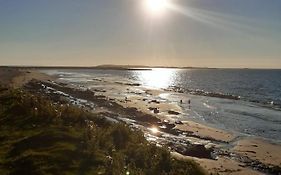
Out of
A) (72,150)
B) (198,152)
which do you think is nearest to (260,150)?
(198,152)

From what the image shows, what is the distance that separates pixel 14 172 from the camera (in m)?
11.2

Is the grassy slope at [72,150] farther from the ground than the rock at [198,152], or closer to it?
farther from the ground

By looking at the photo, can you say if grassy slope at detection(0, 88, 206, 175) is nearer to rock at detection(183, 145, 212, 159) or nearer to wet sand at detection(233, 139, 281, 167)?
rock at detection(183, 145, 212, 159)

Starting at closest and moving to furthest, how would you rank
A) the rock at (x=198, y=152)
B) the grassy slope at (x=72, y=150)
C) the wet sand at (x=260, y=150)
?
the grassy slope at (x=72, y=150)
the rock at (x=198, y=152)
the wet sand at (x=260, y=150)

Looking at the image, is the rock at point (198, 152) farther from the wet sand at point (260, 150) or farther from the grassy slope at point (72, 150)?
the grassy slope at point (72, 150)

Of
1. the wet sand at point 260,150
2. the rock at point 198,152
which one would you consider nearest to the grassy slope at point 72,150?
the rock at point 198,152

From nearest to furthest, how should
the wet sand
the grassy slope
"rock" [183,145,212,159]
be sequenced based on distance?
1. the grassy slope
2. "rock" [183,145,212,159]
3. the wet sand

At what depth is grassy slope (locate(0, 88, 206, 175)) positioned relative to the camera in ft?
38.8

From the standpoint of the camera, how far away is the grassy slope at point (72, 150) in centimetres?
1183

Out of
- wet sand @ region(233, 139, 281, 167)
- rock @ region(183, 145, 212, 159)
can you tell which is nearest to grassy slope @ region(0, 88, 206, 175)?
rock @ region(183, 145, 212, 159)

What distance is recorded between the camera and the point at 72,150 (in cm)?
1345

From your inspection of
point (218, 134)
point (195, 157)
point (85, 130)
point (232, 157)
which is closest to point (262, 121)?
point (218, 134)

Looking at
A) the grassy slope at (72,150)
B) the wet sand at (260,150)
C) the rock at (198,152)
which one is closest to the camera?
the grassy slope at (72,150)

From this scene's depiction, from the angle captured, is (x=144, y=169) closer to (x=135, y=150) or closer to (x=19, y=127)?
(x=135, y=150)
